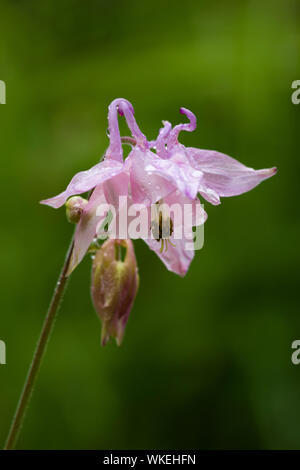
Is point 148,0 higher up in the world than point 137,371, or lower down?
higher up

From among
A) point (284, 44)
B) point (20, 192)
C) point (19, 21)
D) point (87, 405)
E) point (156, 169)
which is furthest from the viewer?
point (19, 21)

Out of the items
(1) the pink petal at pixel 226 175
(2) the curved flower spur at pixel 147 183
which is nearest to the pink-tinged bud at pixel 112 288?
(2) the curved flower spur at pixel 147 183

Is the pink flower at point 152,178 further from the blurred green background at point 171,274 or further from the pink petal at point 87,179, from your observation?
the blurred green background at point 171,274

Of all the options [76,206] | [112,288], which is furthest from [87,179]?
[112,288]

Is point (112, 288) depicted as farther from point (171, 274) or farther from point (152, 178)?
point (171, 274)

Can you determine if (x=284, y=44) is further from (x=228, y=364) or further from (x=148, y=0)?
(x=228, y=364)

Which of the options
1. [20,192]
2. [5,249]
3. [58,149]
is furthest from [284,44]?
[5,249]
